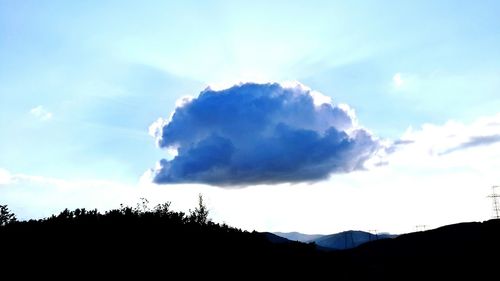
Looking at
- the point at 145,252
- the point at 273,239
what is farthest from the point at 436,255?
the point at 273,239

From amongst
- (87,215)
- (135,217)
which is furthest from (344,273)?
(87,215)

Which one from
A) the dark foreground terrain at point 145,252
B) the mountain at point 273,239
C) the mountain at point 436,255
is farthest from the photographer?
the mountain at point 436,255

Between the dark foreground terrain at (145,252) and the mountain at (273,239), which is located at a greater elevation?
the mountain at (273,239)

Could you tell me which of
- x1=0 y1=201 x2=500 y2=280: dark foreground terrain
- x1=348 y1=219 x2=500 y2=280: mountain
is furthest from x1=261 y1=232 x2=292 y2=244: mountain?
x1=348 y1=219 x2=500 y2=280: mountain

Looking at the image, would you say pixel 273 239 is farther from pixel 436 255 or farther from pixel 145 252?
pixel 145 252

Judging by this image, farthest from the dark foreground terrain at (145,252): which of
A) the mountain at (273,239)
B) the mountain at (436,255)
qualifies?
the mountain at (436,255)

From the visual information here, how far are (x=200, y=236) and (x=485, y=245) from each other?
29.7 metres

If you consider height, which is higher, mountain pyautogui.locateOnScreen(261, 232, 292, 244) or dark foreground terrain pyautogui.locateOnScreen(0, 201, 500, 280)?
mountain pyautogui.locateOnScreen(261, 232, 292, 244)

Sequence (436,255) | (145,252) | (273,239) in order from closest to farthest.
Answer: (145,252) → (436,255) → (273,239)

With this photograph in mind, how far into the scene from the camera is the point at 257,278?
2006 centimetres

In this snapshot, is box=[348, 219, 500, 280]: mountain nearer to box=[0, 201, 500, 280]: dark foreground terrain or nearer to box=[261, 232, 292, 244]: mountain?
box=[261, 232, 292, 244]: mountain

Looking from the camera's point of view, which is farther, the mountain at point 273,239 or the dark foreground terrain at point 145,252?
the mountain at point 273,239

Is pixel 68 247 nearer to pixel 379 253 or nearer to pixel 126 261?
pixel 126 261

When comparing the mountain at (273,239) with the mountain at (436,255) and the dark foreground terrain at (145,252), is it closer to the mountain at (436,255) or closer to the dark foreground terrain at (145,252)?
the dark foreground terrain at (145,252)
